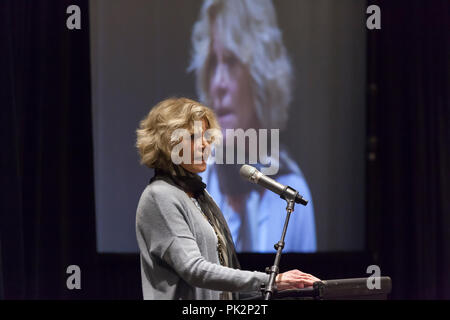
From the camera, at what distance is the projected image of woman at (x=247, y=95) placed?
12.3 ft

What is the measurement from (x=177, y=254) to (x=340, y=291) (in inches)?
18.7

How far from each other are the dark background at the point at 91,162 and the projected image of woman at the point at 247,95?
21 cm

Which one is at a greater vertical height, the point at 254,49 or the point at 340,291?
the point at 254,49

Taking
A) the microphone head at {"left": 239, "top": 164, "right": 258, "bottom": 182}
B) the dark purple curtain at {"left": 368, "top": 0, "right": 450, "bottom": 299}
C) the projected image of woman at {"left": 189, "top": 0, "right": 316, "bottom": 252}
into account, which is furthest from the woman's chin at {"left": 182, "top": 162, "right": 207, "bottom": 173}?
the dark purple curtain at {"left": 368, "top": 0, "right": 450, "bottom": 299}

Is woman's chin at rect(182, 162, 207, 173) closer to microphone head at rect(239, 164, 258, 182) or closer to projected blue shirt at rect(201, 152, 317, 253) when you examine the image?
microphone head at rect(239, 164, 258, 182)

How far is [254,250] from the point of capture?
12.3ft

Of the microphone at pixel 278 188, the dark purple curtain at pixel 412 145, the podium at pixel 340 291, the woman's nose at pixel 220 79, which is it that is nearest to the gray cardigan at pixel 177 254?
the podium at pixel 340 291

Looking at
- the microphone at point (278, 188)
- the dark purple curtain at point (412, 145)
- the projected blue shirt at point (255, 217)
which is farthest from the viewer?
the dark purple curtain at point (412, 145)

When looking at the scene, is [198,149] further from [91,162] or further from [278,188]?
[91,162]

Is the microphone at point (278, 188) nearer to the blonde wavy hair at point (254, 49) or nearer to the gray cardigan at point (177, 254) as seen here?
the gray cardigan at point (177, 254)

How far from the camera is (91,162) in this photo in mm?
3697

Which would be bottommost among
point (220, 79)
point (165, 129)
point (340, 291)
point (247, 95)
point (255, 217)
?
point (255, 217)

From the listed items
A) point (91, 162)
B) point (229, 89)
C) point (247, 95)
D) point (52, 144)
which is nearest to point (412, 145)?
point (247, 95)
